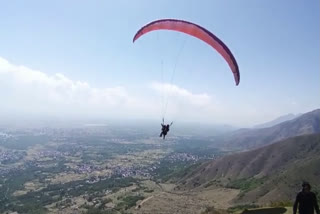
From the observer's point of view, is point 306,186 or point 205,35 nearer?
point 306,186

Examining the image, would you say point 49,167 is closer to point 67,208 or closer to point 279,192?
point 67,208

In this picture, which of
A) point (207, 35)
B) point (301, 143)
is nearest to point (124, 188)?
point (301, 143)

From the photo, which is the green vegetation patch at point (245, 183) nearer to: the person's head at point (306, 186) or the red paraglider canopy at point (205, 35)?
the red paraglider canopy at point (205, 35)

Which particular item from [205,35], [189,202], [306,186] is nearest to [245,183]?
[189,202]

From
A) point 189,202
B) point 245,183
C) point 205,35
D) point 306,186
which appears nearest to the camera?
point 306,186

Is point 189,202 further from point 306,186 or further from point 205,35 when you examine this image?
point 306,186

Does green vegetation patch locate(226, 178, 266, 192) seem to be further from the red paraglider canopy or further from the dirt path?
the red paraglider canopy

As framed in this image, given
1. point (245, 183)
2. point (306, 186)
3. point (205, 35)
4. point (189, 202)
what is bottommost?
point (189, 202)

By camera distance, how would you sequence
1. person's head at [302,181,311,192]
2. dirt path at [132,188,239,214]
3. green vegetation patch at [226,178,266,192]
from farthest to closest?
1. green vegetation patch at [226,178,266,192]
2. dirt path at [132,188,239,214]
3. person's head at [302,181,311,192]

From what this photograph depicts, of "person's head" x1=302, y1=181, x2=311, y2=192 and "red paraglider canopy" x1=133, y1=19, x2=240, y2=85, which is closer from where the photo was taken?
"person's head" x1=302, y1=181, x2=311, y2=192

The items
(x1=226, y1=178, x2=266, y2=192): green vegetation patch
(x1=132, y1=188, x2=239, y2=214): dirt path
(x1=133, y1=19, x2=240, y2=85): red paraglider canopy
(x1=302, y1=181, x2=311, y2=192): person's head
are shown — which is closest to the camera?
(x1=302, y1=181, x2=311, y2=192): person's head

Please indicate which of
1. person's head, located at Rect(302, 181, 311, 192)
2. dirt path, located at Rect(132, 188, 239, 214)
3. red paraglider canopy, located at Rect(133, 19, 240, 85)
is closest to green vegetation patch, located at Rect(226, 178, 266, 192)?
dirt path, located at Rect(132, 188, 239, 214)
